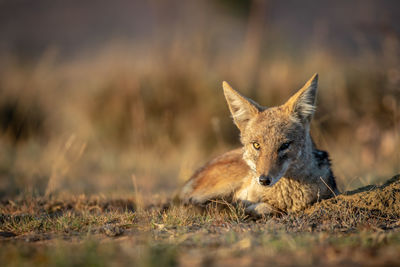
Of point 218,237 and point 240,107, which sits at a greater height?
point 240,107

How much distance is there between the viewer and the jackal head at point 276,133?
3668 millimetres

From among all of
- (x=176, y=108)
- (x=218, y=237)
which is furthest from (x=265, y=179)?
(x=176, y=108)

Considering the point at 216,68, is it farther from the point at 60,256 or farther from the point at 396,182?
the point at 60,256

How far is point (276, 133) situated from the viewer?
3812 millimetres

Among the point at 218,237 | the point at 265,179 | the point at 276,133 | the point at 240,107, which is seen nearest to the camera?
the point at 218,237

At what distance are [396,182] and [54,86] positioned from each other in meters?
11.5

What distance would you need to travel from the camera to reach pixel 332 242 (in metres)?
2.76

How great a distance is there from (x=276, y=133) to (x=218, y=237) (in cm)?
133

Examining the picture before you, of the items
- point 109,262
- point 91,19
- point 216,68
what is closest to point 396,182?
point 109,262

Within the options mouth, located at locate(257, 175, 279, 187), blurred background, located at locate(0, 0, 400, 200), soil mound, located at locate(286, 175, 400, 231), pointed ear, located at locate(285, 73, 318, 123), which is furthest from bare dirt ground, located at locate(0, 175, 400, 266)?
blurred background, located at locate(0, 0, 400, 200)

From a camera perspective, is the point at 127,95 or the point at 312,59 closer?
the point at 127,95

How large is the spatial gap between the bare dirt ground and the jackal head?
0.51 meters

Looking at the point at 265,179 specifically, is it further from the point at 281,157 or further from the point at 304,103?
the point at 304,103

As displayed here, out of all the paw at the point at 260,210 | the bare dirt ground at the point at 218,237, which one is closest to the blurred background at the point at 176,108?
the bare dirt ground at the point at 218,237
